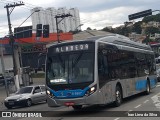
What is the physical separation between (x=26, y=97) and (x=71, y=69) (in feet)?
39.3

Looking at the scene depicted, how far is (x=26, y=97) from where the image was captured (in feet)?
93.6

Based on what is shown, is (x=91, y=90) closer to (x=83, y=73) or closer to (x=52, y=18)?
(x=83, y=73)

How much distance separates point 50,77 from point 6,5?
30936 mm

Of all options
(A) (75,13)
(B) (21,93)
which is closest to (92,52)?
(B) (21,93)

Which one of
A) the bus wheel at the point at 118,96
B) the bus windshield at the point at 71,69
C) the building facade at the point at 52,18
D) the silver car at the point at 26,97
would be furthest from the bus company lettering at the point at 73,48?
the building facade at the point at 52,18

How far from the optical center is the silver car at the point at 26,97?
2823 centimetres

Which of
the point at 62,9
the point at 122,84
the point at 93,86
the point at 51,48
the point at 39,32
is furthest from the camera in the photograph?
the point at 62,9

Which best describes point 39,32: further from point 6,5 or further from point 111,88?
point 111,88

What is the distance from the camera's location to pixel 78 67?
17188mm

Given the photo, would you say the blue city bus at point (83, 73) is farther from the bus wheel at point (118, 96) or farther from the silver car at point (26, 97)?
the silver car at point (26, 97)

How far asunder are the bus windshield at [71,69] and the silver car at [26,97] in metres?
10.9

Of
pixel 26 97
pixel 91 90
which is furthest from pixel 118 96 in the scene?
pixel 26 97

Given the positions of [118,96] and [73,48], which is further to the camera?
[118,96]

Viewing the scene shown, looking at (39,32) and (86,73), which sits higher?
(39,32)
